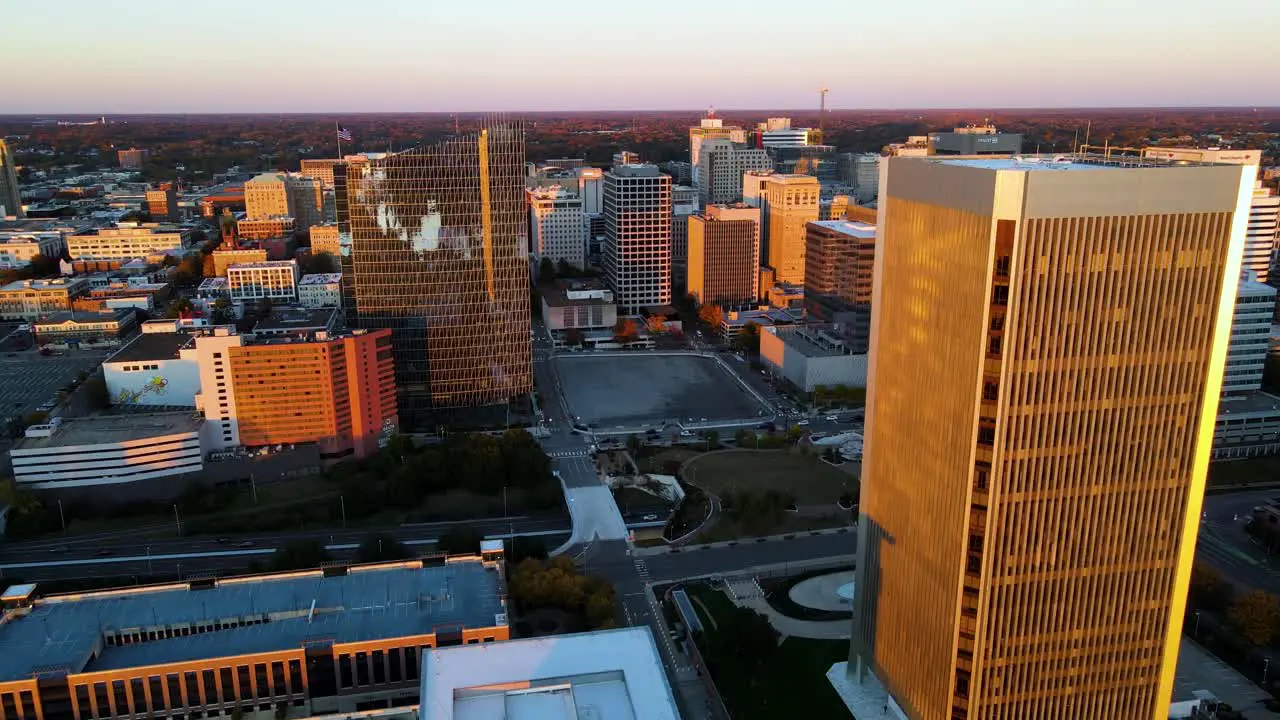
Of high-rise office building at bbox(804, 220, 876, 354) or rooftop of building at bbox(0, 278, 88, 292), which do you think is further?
rooftop of building at bbox(0, 278, 88, 292)

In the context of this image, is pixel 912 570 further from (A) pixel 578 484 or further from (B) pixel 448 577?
(A) pixel 578 484

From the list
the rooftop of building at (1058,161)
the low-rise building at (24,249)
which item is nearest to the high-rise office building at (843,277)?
the rooftop of building at (1058,161)

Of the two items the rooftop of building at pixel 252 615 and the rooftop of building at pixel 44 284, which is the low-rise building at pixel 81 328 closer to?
the rooftop of building at pixel 44 284

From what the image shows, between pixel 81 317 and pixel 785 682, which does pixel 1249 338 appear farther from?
pixel 81 317

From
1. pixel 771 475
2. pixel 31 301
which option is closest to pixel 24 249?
pixel 31 301

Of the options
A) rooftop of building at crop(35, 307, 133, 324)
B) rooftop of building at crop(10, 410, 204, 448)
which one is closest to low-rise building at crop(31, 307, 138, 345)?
rooftop of building at crop(35, 307, 133, 324)

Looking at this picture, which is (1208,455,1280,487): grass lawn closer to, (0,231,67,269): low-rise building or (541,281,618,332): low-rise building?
(541,281,618,332): low-rise building

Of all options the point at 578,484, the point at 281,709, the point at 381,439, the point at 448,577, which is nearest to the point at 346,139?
the point at 381,439
